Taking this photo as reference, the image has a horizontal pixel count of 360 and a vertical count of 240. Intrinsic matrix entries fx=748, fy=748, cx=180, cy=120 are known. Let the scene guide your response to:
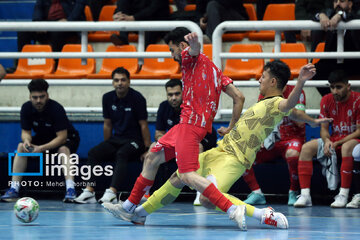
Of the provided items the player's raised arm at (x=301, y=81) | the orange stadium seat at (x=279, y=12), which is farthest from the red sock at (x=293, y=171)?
the orange stadium seat at (x=279, y=12)

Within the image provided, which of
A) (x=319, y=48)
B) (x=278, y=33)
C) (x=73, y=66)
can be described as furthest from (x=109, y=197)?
(x=319, y=48)

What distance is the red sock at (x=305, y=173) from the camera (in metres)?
9.04

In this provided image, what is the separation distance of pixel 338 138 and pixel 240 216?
10.8 feet

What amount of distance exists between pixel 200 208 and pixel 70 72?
3622mm

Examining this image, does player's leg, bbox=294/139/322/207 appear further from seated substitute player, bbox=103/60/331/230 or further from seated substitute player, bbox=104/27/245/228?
seated substitute player, bbox=104/27/245/228

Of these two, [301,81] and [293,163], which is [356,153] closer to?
[293,163]

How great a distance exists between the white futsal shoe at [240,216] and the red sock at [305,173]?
278cm

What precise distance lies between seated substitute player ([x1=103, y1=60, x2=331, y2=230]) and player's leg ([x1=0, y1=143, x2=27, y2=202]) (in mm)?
3145

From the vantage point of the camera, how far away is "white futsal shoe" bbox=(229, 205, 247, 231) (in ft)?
20.9

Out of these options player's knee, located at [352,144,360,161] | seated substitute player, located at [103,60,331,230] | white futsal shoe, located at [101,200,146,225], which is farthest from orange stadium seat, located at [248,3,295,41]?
white futsal shoe, located at [101,200,146,225]

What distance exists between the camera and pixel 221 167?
6.87 m

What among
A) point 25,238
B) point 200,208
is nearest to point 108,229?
point 25,238

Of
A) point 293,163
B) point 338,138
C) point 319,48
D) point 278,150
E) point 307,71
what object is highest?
point 307,71

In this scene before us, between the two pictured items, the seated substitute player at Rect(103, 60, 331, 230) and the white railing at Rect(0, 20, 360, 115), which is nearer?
the seated substitute player at Rect(103, 60, 331, 230)
